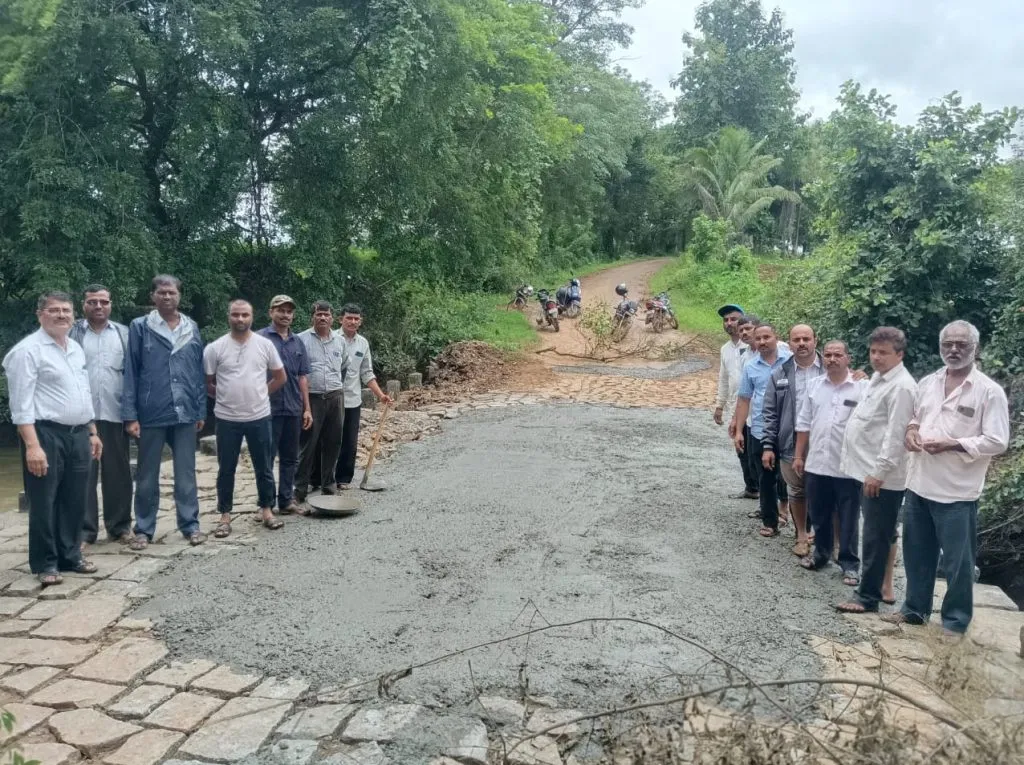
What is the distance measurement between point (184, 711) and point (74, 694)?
57 cm

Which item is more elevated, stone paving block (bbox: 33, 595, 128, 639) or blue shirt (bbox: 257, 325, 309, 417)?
blue shirt (bbox: 257, 325, 309, 417)

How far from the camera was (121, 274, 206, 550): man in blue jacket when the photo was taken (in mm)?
5840

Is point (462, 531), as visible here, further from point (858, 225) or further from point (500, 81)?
point (500, 81)

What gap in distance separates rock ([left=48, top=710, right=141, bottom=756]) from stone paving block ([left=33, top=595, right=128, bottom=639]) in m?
0.90

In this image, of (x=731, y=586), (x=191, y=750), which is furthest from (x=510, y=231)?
(x=191, y=750)

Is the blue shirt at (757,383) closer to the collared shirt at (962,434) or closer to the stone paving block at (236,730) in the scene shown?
the collared shirt at (962,434)

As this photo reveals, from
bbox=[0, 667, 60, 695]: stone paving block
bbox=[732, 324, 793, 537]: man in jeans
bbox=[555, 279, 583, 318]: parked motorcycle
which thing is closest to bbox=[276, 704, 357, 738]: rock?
bbox=[0, 667, 60, 695]: stone paving block

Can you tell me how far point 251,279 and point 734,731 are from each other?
14259 mm

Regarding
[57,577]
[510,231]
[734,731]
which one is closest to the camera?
[734,731]

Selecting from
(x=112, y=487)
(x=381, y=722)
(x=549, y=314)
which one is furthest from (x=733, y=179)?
(x=381, y=722)

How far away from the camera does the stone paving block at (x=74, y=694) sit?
3.67 meters

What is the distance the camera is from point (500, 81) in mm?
16141

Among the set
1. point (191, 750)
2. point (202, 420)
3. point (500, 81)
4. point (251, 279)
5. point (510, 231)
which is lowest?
point (191, 750)

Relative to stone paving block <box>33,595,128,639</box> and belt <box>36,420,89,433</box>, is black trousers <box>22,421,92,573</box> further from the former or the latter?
stone paving block <box>33,595,128,639</box>
